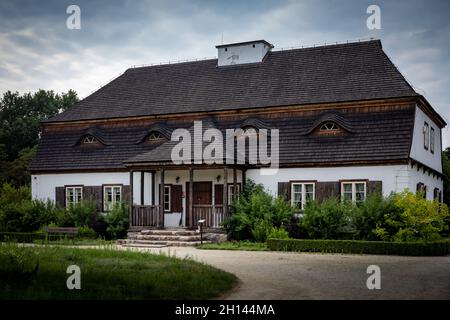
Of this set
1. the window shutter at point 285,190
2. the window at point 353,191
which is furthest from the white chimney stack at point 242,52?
the window at point 353,191

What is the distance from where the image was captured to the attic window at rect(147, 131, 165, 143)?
28797 millimetres

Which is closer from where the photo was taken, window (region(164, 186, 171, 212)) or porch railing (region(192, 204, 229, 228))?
porch railing (region(192, 204, 229, 228))

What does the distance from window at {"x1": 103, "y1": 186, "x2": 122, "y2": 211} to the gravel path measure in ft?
32.2

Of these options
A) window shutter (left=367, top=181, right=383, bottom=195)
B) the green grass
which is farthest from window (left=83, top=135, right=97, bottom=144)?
window shutter (left=367, top=181, right=383, bottom=195)

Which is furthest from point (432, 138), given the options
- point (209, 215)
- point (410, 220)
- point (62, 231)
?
point (62, 231)

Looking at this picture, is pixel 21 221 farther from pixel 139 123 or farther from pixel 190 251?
pixel 190 251

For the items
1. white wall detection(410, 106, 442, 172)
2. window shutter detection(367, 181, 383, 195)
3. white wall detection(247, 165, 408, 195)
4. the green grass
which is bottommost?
the green grass

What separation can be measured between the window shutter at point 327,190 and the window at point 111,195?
982 centimetres

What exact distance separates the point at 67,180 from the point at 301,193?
12.3 m

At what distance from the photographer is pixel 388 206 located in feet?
70.8

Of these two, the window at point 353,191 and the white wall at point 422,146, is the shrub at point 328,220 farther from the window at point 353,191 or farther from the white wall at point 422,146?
the white wall at point 422,146

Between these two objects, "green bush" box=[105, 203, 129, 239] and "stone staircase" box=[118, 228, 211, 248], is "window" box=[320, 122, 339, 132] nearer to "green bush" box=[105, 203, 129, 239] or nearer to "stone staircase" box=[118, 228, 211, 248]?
"stone staircase" box=[118, 228, 211, 248]
